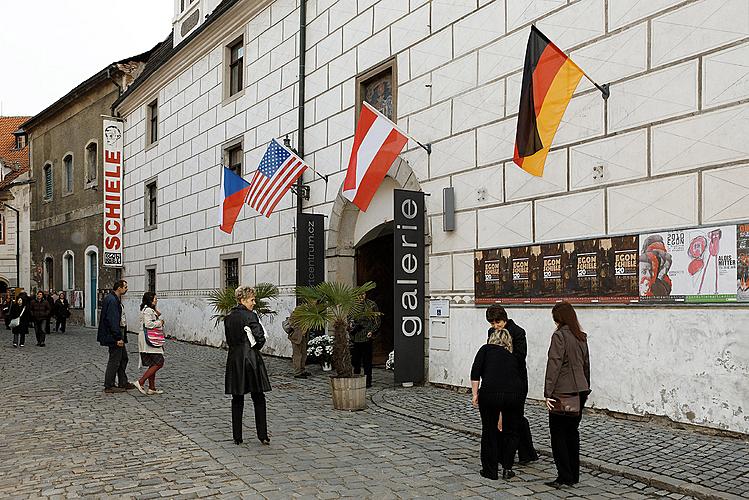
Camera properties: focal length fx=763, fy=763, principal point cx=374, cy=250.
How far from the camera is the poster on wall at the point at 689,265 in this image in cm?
780

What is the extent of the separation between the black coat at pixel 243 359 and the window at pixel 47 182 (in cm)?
3057

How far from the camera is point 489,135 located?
1106 cm

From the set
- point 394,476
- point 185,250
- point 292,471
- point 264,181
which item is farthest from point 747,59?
Answer: point 185,250

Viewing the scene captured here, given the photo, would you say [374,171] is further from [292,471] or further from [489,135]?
[292,471]

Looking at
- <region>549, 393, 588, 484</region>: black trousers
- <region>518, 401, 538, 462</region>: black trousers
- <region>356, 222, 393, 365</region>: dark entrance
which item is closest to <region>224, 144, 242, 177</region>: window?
<region>356, 222, 393, 365</region>: dark entrance

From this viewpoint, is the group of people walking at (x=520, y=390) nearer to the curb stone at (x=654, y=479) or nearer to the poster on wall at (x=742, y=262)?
the curb stone at (x=654, y=479)

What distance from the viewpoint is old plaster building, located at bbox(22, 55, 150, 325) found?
96.7 ft

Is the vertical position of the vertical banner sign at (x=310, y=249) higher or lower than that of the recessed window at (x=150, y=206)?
lower

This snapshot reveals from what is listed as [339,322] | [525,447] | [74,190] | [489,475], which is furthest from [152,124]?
[489,475]

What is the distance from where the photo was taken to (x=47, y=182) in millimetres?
35844

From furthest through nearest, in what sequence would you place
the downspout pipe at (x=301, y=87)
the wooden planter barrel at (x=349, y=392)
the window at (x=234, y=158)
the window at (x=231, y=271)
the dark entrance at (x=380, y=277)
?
the window at (x=234, y=158) → the window at (x=231, y=271) → the downspout pipe at (x=301, y=87) → the dark entrance at (x=380, y=277) → the wooden planter barrel at (x=349, y=392)

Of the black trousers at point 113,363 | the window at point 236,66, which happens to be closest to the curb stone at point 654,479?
the black trousers at point 113,363

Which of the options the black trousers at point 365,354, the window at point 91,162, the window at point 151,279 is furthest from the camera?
the window at point 91,162

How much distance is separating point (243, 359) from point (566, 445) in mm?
3400
